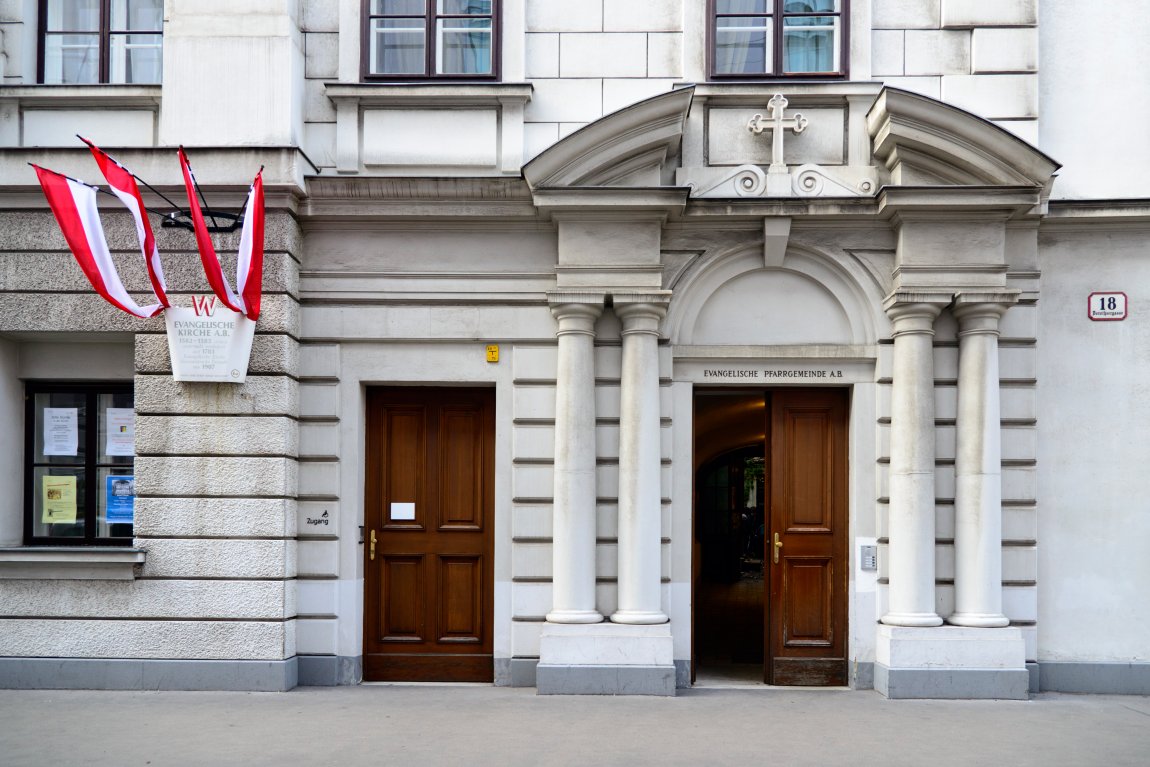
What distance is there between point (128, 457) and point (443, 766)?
15.1ft

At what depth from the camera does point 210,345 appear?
874 centimetres

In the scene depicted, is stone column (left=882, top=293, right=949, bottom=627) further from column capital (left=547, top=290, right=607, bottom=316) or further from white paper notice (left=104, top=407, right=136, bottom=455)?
white paper notice (left=104, top=407, right=136, bottom=455)

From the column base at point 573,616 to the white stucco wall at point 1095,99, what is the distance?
560 cm

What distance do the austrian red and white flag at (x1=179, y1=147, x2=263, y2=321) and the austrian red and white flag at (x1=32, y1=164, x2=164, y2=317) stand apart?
28.1 inches

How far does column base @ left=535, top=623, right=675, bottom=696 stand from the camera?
8.67m

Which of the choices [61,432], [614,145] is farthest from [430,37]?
[61,432]

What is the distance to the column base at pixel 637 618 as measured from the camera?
8.77 meters

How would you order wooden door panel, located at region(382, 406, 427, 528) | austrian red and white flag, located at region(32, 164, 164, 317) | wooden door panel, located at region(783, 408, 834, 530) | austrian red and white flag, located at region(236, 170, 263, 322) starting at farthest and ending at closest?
1. wooden door panel, located at region(382, 406, 427, 528)
2. wooden door panel, located at region(783, 408, 834, 530)
3. austrian red and white flag, located at region(236, 170, 263, 322)
4. austrian red and white flag, located at region(32, 164, 164, 317)

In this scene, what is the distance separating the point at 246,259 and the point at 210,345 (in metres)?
0.85

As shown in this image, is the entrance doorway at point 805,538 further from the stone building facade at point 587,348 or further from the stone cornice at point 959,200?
the stone cornice at point 959,200

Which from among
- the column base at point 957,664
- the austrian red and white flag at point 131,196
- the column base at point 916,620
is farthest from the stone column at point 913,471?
the austrian red and white flag at point 131,196

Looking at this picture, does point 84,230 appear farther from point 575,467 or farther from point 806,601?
point 806,601

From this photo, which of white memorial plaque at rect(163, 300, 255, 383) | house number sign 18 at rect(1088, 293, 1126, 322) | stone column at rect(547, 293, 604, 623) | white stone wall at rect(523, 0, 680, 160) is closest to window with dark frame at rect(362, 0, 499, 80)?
white stone wall at rect(523, 0, 680, 160)

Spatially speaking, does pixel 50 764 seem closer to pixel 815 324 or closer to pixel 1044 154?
pixel 815 324
